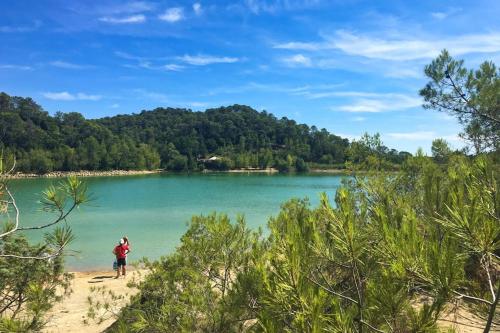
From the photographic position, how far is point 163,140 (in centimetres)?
13725

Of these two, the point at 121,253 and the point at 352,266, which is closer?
the point at 352,266

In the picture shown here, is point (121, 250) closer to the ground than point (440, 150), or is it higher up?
closer to the ground

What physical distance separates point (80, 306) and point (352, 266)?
10.1 m

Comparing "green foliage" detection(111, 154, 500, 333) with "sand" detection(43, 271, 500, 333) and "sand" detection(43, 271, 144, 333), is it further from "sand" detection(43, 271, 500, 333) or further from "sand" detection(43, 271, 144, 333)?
"sand" detection(43, 271, 144, 333)

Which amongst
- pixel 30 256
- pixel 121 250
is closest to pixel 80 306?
pixel 121 250

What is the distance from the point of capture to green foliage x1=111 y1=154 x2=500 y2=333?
190 centimetres

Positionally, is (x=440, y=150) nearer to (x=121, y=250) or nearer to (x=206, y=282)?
(x=206, y=282)

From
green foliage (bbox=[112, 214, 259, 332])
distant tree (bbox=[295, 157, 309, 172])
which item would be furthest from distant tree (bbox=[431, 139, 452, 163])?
distant tree (bbox=[295, 157, 309, 172])

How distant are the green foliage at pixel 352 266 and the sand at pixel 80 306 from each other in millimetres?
2761

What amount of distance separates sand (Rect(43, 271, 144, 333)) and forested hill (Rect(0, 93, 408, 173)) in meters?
65.4

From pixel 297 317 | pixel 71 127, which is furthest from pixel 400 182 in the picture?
pixel 71 127

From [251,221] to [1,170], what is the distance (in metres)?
25.2

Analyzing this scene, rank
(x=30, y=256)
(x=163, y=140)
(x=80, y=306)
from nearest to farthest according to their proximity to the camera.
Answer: (x=30, y=256), (x=80, y=306), (x=163, y=140)

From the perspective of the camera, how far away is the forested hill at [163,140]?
9439 centimetres
